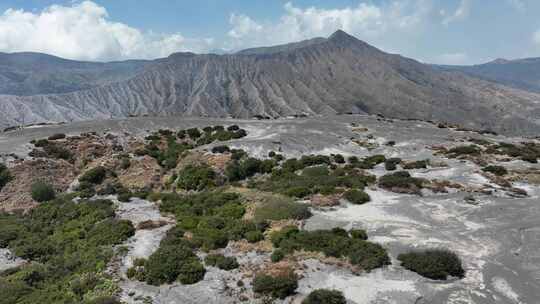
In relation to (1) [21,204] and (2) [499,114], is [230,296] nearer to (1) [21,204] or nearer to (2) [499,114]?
(1) [21,204]

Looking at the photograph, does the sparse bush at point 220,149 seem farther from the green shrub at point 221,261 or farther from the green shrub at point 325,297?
the green shrub at point 325,297

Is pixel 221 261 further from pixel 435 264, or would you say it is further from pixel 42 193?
pixel 42 193

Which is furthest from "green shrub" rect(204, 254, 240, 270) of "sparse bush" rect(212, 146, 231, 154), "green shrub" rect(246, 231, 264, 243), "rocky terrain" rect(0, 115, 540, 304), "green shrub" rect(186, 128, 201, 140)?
"green shrub" rect(186, 128, 201, 140)

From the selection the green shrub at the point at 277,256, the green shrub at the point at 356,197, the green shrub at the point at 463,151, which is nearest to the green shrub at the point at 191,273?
the green shrub at the point at 277,256

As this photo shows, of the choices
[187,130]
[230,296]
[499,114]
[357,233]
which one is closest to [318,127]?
[187,130]

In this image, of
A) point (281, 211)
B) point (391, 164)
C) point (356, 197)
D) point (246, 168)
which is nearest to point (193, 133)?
point (246, 168)

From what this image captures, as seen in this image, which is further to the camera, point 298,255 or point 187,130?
point 187,130

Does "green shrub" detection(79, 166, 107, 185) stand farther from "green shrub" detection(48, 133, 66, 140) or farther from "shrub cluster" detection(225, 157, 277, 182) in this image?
"green shrub" detection(48, 133, 66, 140)
